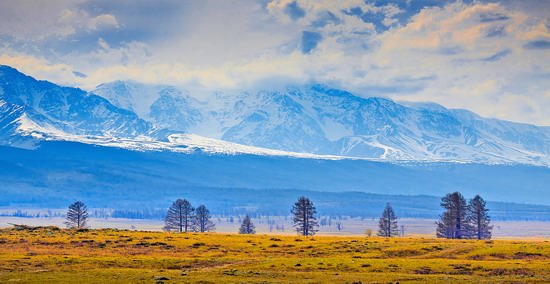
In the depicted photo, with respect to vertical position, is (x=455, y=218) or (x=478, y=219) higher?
(x=455, y=218)

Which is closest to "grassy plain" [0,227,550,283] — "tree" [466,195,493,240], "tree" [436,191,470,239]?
"tree" [436,191,470,239]

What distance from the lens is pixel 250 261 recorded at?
89250 millimetres

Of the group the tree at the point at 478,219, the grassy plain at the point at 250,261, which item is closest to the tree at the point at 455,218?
the tree at the point at 478,219

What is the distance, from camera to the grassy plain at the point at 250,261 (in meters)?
72.7

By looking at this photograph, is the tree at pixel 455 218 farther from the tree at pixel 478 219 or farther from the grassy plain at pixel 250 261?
the grassy plain at pixel 250 261

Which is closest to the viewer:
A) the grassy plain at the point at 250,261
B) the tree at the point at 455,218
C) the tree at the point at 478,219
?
the grassy plain at the point at 250,261

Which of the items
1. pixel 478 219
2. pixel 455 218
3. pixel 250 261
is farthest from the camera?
pixel 478 219

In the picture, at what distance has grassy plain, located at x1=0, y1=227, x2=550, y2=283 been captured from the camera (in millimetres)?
72688

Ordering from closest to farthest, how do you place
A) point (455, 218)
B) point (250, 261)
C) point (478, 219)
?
point (250, 261), point (455, 218), point (478, 219)

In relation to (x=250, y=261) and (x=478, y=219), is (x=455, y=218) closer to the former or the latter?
(x=478, y=219)

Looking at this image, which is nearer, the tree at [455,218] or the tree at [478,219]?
the tree at [455,218]

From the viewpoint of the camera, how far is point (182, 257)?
95375 millimetres

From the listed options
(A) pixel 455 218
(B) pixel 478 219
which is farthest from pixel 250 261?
(B) pixel 478 219

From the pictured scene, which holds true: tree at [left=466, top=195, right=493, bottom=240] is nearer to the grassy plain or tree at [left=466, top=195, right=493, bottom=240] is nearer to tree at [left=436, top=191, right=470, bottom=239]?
tree at [left=436, top=191, right=470, bottom=239]
